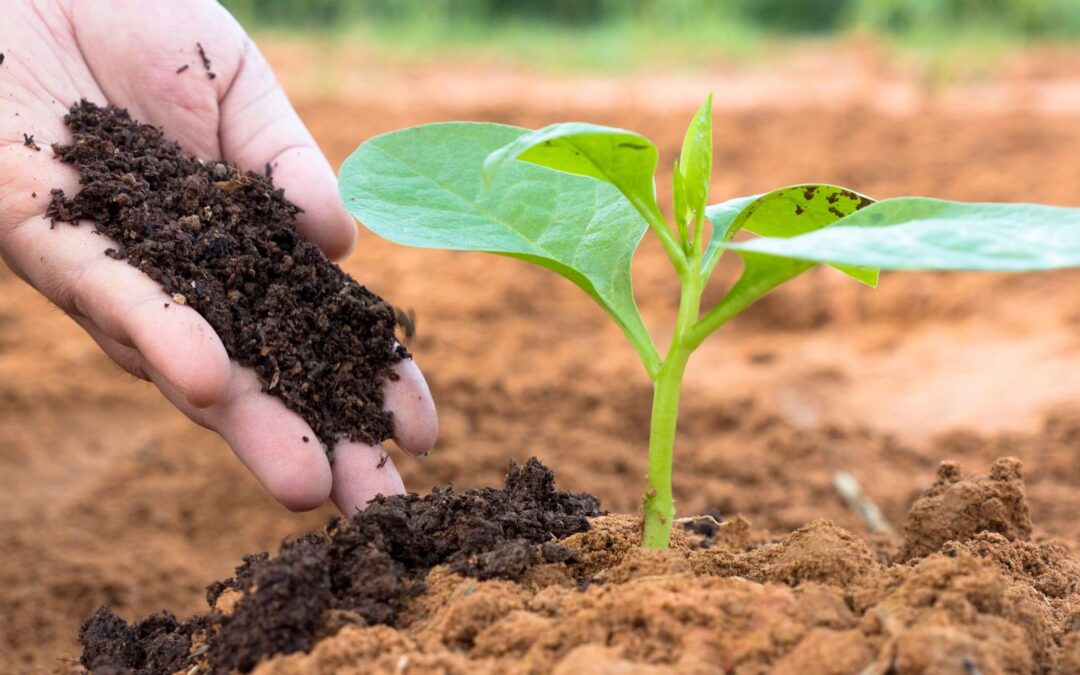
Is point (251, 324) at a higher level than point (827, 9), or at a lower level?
lower

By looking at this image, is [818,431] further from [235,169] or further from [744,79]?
[744,79]

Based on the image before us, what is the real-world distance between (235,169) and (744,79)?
7.73 metres

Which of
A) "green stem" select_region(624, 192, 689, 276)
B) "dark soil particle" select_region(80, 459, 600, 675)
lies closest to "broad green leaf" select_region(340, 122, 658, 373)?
"green stem" select_region(624, 192, 689, 276)

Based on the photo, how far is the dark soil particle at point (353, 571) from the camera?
3.24 ft

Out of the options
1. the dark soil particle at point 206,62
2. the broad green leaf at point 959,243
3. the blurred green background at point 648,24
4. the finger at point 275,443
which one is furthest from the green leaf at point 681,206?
the blurred green background at point 648,24

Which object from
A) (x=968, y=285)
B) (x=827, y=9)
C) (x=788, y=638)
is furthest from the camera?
(x=827, y=9)

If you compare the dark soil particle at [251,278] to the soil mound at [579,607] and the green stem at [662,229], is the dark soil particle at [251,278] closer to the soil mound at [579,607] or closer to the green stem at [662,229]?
the soil mound at [579,607]

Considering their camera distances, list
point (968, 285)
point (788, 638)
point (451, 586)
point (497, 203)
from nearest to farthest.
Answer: point (788, 638), point (451, 586), point (497, 203), point (968, 285)

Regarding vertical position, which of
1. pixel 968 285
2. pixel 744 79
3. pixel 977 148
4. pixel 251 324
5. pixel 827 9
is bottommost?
pixel 251 324

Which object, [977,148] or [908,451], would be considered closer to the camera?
[908,451]

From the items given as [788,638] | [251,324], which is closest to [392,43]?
[251,324]

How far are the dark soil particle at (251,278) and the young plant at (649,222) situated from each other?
0.21 meters

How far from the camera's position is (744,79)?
8648mm

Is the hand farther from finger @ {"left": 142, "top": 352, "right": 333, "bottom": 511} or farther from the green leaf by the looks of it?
the green leaf
